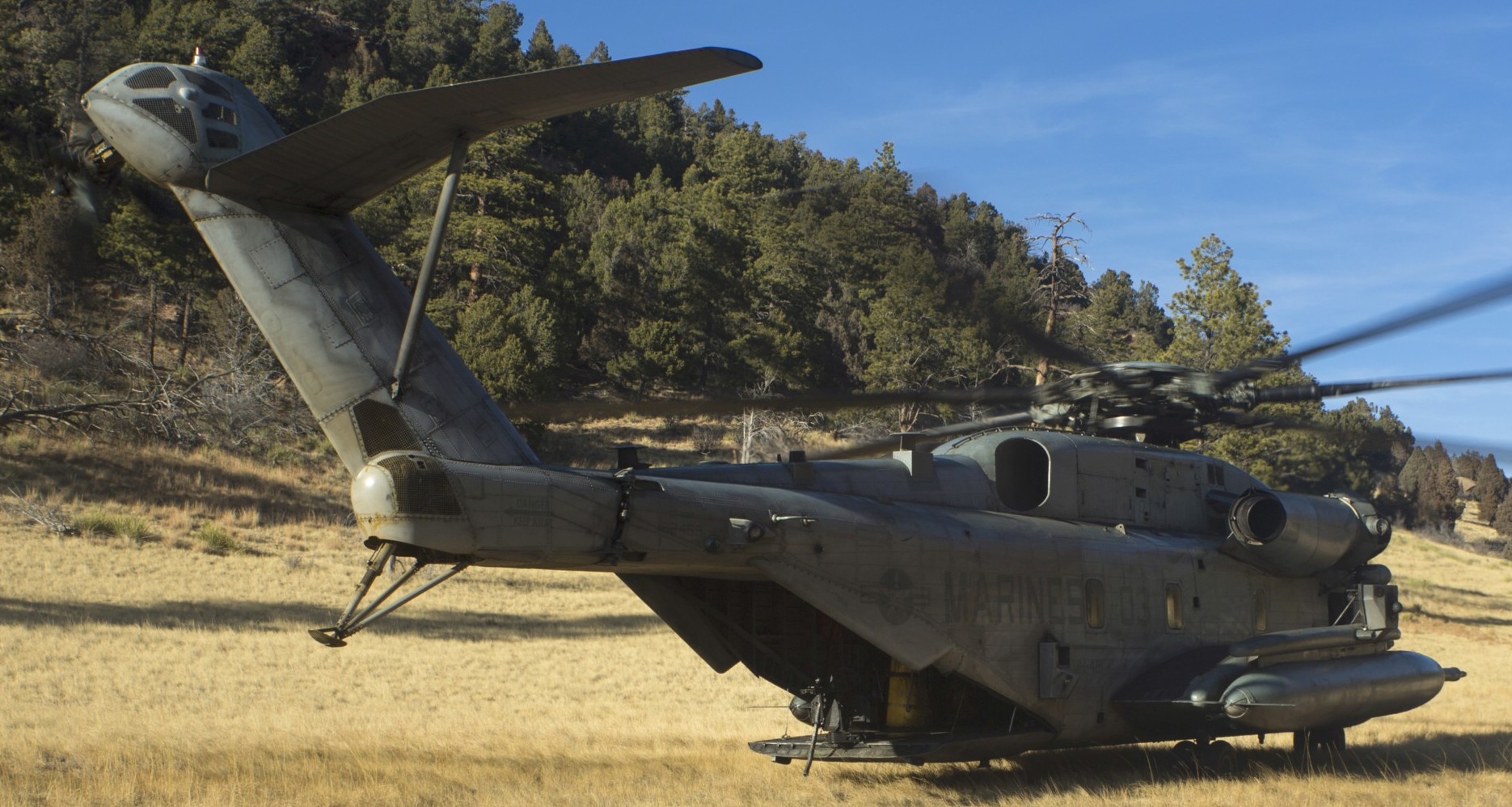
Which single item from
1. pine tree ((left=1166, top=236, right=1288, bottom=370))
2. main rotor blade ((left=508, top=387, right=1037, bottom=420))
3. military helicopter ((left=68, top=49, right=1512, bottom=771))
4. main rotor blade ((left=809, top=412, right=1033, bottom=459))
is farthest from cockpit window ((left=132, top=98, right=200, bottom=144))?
pine tree ((left=1166, top=236, right=1288, bottom=370))

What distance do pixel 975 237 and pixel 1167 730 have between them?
66289mm

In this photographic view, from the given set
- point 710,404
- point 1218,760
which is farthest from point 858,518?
point 1218,760

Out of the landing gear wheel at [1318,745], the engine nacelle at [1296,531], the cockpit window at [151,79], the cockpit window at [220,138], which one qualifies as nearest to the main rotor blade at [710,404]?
the cockpit window at [220,138]

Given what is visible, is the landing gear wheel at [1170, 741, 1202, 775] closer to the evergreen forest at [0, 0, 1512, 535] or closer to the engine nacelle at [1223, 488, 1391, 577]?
the engine nacelle at [1223, 488, 1391, 577]

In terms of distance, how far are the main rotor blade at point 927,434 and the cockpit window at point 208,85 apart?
21.2ft

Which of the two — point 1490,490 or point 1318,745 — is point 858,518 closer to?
point 1318,745

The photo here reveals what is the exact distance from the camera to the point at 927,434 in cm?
1345

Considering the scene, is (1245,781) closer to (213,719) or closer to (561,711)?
(561,711)

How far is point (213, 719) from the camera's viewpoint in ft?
49.8

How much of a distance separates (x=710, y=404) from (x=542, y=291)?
4004cm

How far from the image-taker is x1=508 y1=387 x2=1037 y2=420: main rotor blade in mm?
10234

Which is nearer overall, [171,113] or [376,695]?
[171,113]

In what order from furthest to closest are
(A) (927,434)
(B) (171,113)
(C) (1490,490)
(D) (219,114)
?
1. (C) (1490,490)
2. (A) (927,434)
3. (D) (219,114)
4. (B) (171,113)

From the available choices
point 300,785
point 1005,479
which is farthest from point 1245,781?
point 300,785
